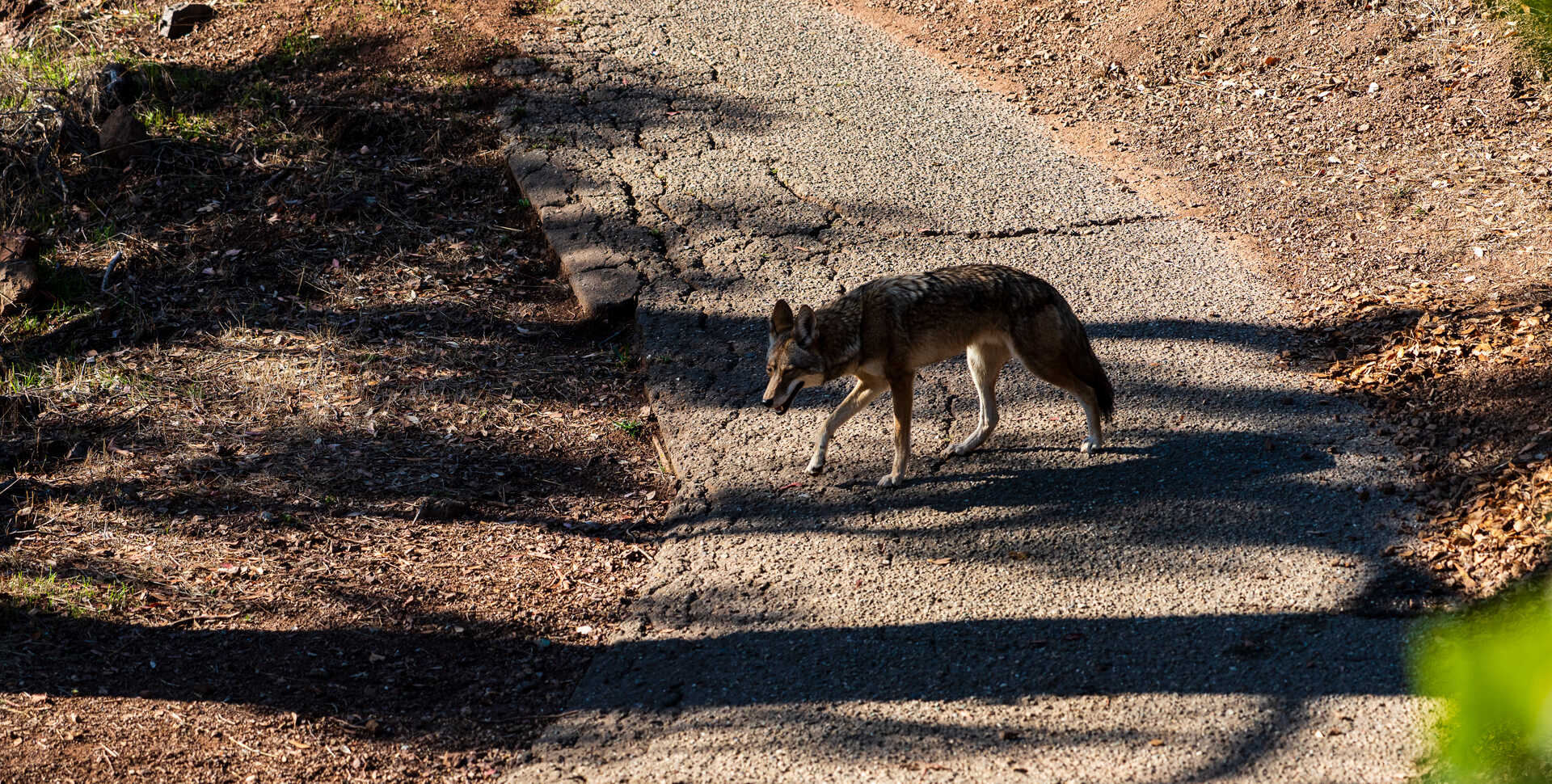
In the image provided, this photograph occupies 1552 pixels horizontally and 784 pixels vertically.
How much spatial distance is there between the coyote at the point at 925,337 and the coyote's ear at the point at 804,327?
0.07 ft

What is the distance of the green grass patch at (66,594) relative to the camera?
205 inches

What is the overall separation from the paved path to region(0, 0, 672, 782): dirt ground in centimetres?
48

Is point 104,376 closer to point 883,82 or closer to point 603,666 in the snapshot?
point 603,666

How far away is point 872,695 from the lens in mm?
4746

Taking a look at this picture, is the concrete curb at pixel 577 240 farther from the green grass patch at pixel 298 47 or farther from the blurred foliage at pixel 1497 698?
the blurred foliage at pixel 1497 698

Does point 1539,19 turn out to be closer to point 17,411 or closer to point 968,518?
point 968,518

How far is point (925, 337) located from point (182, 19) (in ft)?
31.6

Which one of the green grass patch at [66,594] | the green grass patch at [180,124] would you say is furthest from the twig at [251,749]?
the green grass patch at [180,124]

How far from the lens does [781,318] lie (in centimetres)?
606

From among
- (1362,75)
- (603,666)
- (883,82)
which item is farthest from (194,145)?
(1362,75)

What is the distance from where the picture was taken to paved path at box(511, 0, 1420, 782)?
177 inches

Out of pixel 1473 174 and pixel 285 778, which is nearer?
pixel 285 778

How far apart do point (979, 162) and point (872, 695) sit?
6137 millimetres

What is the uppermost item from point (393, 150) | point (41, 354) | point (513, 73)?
point (513, 73)
